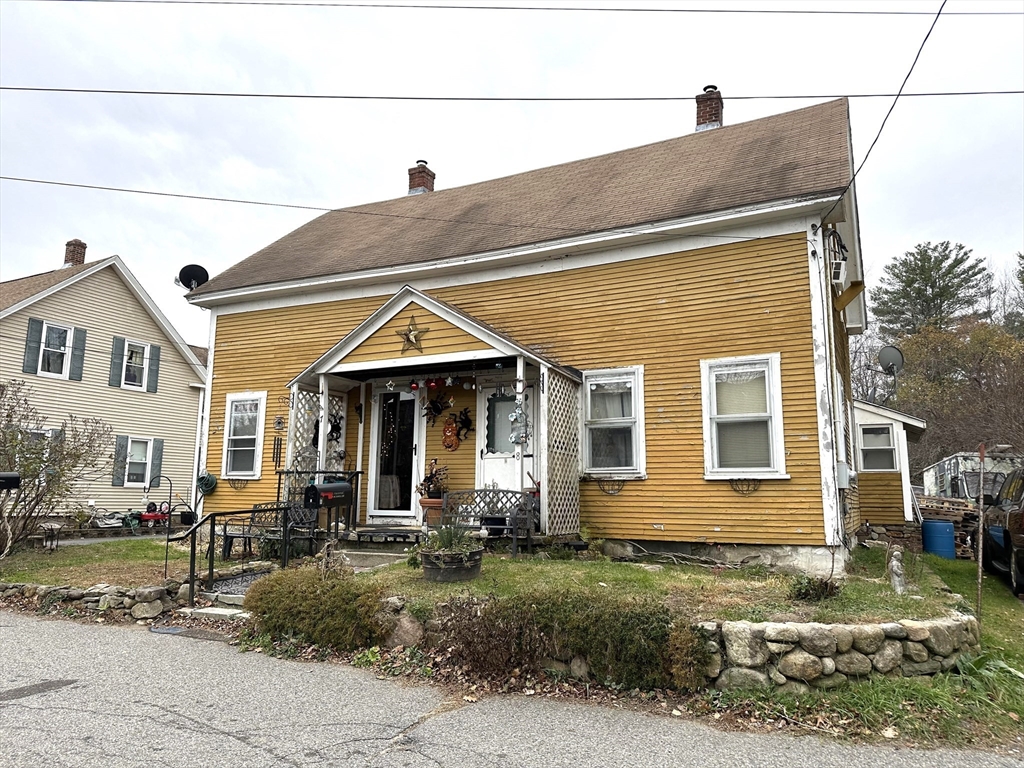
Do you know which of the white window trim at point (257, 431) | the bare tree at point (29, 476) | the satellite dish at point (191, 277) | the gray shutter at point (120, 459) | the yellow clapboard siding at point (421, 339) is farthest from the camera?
the gray shutter at point (120, 459)

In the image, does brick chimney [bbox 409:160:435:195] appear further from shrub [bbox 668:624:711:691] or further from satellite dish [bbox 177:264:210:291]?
shrub [bbox 668:624:711:691]

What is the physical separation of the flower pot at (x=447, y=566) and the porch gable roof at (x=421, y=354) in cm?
343

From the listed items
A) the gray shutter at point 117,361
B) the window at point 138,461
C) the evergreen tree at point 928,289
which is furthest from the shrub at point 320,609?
the evergreen tree at point 928,289

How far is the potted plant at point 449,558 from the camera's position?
287 inches

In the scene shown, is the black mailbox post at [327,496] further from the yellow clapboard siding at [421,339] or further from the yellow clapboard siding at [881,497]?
the yellow clapboard siding at [881,497]

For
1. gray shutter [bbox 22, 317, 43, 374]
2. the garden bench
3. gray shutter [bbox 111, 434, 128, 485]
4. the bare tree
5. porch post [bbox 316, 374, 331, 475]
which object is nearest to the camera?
the garden bench

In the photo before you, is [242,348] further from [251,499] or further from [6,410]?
[6,410]

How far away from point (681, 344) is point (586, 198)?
4.03 meters

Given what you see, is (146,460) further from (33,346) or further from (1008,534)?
(1008,534)

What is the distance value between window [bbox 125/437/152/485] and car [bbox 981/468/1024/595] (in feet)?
75.1

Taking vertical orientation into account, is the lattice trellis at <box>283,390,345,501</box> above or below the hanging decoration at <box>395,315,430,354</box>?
below

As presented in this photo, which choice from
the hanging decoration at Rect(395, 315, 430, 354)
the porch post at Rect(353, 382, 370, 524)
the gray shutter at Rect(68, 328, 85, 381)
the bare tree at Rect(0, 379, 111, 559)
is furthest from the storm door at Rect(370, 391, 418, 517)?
the gray shutter at Rect(68, 328, 85, 381)

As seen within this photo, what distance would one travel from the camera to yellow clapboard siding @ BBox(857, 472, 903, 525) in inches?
634

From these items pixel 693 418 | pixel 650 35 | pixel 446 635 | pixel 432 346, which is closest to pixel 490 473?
pixel 432 346
